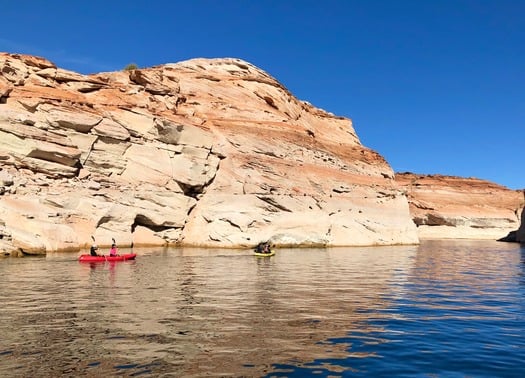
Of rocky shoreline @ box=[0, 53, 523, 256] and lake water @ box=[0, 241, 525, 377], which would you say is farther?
rocky shoreline @ box=[0, 53, 523, 256]

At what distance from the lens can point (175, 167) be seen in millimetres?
45125

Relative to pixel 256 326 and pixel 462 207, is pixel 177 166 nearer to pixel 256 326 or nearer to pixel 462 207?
pixel 256 326

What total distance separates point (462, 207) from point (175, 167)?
73.1 m

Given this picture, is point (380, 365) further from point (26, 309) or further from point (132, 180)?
point (132, 180)

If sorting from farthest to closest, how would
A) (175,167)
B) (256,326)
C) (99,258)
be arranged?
(175,167), (99,258), (256,326)

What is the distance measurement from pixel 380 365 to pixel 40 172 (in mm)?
36282

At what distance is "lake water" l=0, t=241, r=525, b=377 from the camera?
27.3 feet

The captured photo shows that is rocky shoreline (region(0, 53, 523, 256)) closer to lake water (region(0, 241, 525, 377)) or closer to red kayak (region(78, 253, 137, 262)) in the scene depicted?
red kayak (region(78, 253, 137, 262))

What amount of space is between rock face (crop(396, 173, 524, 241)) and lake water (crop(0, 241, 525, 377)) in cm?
7858

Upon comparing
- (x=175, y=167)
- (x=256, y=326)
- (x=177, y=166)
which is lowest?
(x=256, y=326)

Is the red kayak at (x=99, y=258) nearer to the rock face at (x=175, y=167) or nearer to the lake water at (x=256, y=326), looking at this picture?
the lake water at (x=256, y=326)

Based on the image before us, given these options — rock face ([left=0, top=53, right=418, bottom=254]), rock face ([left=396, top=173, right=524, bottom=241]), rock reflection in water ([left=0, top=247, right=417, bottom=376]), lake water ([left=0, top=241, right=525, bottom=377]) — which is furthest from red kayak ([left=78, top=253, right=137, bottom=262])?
rock face ([left=396, top=173, right=524, bottom=241])

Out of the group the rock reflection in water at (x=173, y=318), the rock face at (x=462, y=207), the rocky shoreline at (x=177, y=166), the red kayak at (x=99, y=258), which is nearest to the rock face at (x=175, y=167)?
the rocky shoreline at (x=177, y=166)

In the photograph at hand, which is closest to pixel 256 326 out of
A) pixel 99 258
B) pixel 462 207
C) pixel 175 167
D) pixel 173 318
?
pixel 173 318
